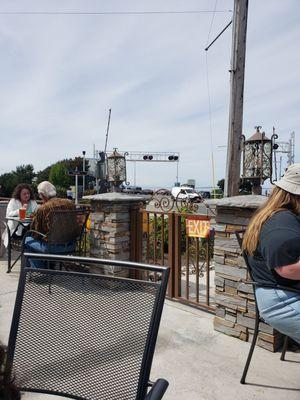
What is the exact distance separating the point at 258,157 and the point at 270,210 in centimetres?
313

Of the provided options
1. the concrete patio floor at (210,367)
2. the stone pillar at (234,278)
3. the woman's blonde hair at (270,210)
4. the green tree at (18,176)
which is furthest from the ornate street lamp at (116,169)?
the green tree at (18,176)

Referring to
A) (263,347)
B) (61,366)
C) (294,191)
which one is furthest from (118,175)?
(61,366)

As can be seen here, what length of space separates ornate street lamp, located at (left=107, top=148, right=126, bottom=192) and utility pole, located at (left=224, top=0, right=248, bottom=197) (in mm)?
3329

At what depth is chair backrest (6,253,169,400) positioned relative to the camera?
52.1 inches

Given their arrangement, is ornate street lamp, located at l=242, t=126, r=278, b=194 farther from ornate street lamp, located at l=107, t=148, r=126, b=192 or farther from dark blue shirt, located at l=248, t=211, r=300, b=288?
ornate street lamp, located at l=107, t=148, r=126, b=192

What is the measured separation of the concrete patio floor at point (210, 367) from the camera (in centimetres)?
224

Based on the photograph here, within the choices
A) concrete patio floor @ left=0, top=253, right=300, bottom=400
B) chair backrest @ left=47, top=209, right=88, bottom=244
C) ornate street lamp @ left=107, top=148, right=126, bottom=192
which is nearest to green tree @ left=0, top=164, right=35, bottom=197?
ornate street lamp @ left=107, top=148, right=126, bottom=192

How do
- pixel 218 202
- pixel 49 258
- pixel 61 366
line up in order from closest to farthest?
pixel 61 366 < pixel 49 258 < pixel 218 202

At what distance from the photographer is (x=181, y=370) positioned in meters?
2.51

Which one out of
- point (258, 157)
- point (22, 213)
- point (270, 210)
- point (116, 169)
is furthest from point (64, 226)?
point (116, 169)

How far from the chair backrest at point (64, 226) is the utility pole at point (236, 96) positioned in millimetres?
2108

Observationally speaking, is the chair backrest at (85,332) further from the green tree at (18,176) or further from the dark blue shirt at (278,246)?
the green tree at (18,176)

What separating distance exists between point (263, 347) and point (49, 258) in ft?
6.59

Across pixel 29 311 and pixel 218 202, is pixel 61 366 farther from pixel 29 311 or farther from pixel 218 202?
pixel 218 202
